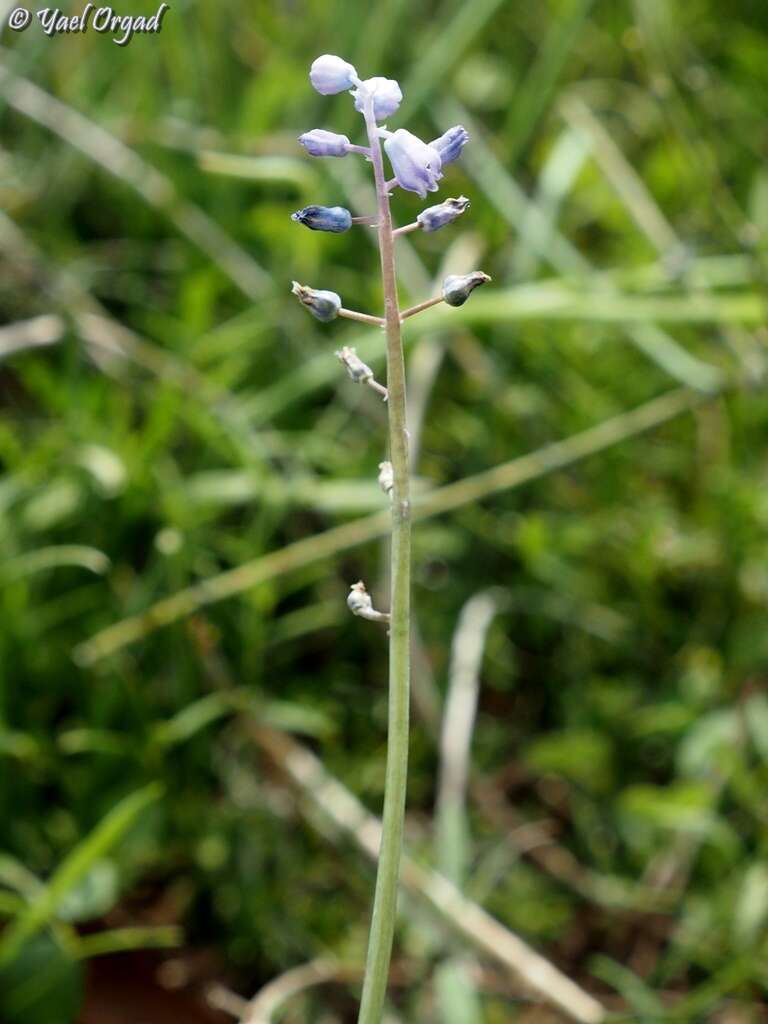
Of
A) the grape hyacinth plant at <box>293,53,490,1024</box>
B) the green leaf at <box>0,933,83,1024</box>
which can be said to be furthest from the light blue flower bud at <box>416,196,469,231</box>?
the green leaf at <box>0,933,83,1024</box>

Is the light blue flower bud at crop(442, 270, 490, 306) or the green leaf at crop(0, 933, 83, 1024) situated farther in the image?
the green leaf at crop(0, 933, 83, 1024)

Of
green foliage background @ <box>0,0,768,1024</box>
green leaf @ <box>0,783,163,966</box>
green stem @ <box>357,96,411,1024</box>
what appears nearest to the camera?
green stem @ <box>357,96,411,1024</box>

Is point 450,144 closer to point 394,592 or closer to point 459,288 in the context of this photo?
point 459,288

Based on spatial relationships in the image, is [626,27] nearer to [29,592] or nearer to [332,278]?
[332,278]

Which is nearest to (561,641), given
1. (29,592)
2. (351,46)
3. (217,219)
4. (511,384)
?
(511,384)

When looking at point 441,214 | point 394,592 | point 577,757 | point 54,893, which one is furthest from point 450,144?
point 577,757

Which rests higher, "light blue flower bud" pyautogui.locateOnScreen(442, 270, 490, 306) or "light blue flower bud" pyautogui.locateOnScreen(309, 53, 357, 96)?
"light blue flower bud" pyautogui.locateOnScreen(309, 53, 357, 96)

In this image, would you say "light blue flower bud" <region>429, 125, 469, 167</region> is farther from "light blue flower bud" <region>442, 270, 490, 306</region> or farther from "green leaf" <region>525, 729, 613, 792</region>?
"green leaf" <region>525, 729, 613, 792</region>
